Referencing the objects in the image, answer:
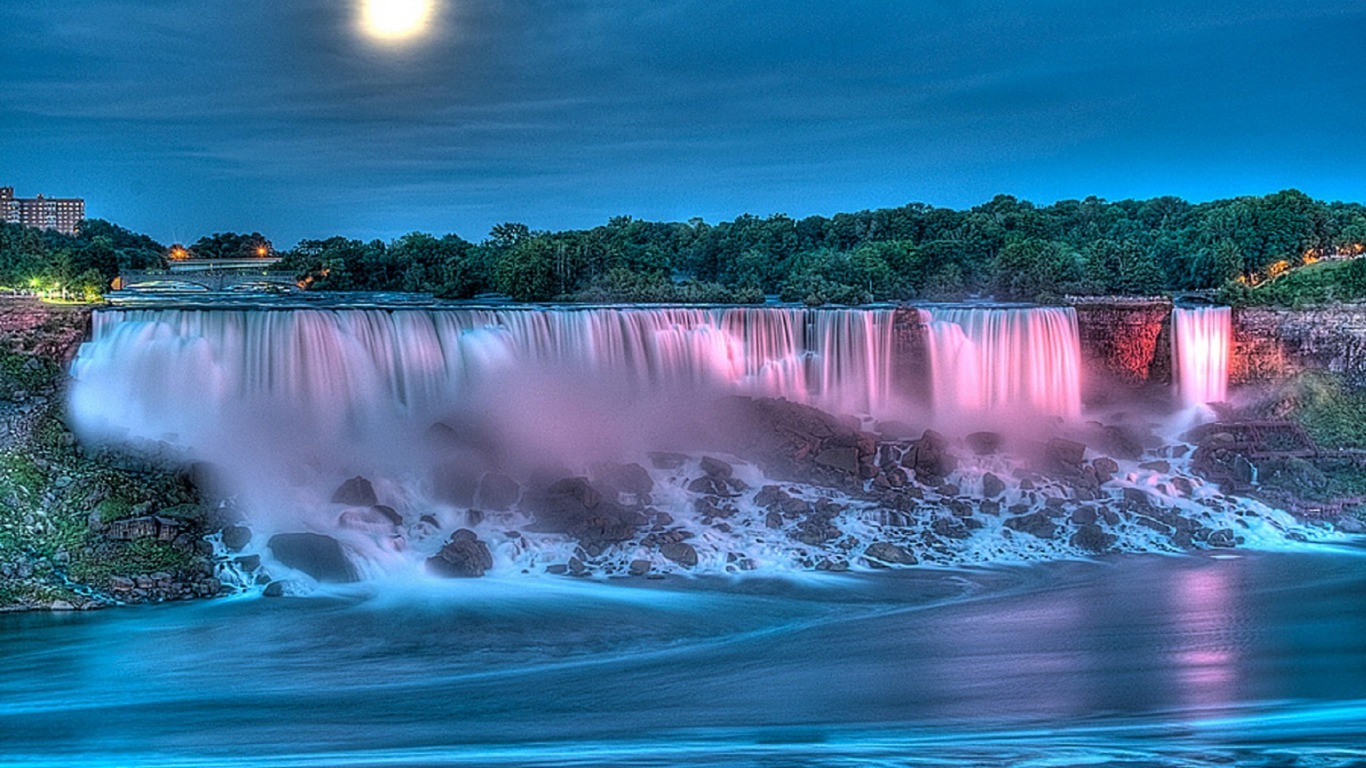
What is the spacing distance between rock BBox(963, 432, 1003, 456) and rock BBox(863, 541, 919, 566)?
25.4 ft

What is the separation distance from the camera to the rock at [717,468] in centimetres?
3155

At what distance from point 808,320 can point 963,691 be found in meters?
21.4

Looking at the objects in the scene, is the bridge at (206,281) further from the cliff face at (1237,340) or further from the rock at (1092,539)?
the rock at (1092,539)

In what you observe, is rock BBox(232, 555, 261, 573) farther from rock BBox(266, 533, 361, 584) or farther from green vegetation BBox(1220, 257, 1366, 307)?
green vegetation BBox(1220, 257, 1366, 307)

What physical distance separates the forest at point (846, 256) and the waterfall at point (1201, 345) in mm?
9375

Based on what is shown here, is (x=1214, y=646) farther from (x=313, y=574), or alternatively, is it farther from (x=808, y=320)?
(x=808, y=320)

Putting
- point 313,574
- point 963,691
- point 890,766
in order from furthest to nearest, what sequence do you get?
point 313,574, point 963,691, point 890,766

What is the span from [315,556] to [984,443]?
18597mm

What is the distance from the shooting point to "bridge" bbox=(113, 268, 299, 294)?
56750 millimetres

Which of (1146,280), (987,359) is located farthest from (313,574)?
(1146,280)

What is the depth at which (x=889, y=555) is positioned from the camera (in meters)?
27.4

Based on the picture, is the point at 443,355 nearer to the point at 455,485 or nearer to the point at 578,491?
the point at 455,485

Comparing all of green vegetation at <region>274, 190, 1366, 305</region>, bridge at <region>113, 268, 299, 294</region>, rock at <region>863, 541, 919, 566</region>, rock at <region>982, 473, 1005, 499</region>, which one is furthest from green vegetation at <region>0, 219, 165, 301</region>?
rock at <region>982, 473, 1005, 499</region>

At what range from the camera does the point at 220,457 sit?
29281 mm
